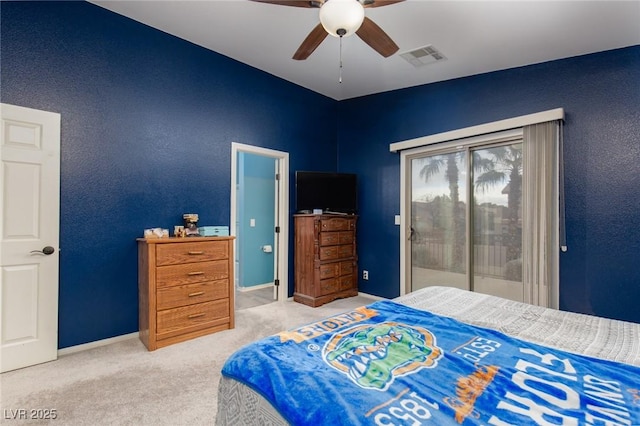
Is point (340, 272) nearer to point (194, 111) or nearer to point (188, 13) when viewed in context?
point (194, 111)

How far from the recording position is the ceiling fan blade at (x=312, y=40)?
2215mm

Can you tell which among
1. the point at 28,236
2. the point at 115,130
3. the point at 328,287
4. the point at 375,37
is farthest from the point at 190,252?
the point at 375,37

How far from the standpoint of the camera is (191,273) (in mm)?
2945

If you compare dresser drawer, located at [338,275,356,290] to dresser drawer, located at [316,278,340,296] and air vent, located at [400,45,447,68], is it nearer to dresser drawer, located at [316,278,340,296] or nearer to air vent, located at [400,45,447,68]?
dresser drawer, located at [316,278,340,296]

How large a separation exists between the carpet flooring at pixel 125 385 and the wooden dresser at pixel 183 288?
0.13 meters

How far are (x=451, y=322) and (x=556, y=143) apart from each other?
259 centimetres

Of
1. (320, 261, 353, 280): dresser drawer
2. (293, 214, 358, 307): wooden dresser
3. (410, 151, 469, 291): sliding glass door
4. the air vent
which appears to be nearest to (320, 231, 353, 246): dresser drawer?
(293, 214, 358, 307): wooden dresser

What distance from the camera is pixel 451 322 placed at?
1.63m

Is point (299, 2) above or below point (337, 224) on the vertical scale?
above

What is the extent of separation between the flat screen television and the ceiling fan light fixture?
96.4 inches

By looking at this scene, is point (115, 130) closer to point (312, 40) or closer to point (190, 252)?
point (190, 252)

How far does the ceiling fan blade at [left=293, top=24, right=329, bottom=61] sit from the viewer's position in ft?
7.27

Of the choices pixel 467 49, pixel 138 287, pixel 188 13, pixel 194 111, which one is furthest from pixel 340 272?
pixel 188 13

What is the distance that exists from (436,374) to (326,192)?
3.42m
